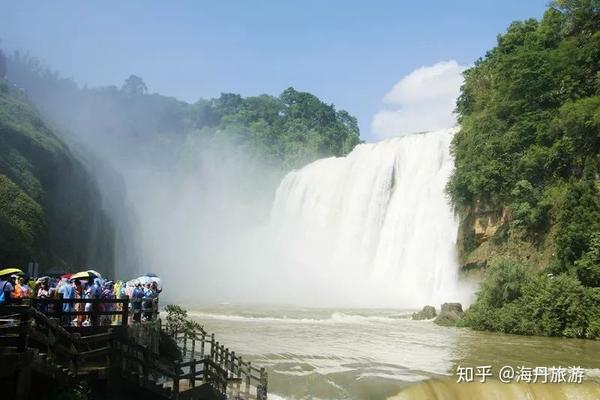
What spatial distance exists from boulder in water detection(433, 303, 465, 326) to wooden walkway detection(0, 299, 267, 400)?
16.0 meters

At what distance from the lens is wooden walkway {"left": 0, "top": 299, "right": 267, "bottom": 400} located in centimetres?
820

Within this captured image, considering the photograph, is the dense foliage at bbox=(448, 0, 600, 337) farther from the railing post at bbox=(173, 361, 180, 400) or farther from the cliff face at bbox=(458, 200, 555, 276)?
the railing post at bbox=(173, 361, 180, 400)

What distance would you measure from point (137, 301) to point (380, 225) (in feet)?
108

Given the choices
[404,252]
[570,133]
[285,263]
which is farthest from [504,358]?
[285,263]

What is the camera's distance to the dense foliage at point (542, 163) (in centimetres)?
2303

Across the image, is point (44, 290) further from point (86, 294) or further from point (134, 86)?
point (134, 86)

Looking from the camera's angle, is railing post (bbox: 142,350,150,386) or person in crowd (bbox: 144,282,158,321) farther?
person in crowd (bbox: 144,282,158,321)

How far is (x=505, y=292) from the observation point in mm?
24703

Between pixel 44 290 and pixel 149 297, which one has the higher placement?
pixel 44 290

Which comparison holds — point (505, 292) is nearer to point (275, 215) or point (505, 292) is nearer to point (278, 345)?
point (278, 345)

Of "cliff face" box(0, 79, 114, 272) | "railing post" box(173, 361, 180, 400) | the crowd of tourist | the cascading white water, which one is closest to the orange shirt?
the crowd of tourist

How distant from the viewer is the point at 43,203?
3278 centimetres

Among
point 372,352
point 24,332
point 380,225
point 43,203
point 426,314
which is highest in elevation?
point 380,225

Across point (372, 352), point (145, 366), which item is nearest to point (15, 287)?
point (145, 366)
